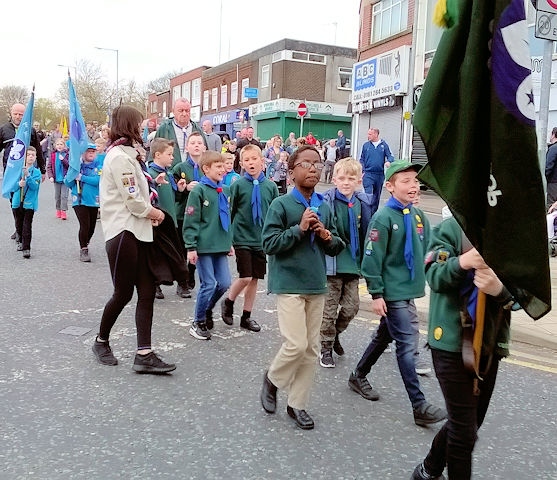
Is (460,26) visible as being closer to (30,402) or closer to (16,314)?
(30,402)

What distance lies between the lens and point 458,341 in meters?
2.62

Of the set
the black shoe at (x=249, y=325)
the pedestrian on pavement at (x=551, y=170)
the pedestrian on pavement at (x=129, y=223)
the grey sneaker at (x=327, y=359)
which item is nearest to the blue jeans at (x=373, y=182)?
the pedestrian on pavement at (x=551, y=170)

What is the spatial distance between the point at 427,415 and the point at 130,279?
2.32 meters

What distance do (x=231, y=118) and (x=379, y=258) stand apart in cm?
4691

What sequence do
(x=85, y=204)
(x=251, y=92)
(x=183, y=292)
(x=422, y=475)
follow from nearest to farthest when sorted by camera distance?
(x=422, y=475) < (x=183, y=292) < (x=85, y=204) < (x=251, y=92)

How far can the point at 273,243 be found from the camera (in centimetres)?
380

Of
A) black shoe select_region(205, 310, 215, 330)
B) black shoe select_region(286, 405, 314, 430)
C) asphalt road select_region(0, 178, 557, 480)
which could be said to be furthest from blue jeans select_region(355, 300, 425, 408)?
black shoe select_region(205, 310, 215, 330)

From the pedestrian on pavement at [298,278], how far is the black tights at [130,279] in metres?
1.23

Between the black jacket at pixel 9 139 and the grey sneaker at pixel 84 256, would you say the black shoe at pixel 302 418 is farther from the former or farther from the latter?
the black jacket at pixel 9 139

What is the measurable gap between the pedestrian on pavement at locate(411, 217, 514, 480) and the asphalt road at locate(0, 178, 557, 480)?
2.30ft

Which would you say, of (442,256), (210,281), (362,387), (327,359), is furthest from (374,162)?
(442,256)

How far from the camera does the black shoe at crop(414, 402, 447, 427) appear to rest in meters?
3.81

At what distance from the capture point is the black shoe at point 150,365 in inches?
180

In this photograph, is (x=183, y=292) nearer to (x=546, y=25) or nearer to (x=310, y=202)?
(x=310, y=202)
